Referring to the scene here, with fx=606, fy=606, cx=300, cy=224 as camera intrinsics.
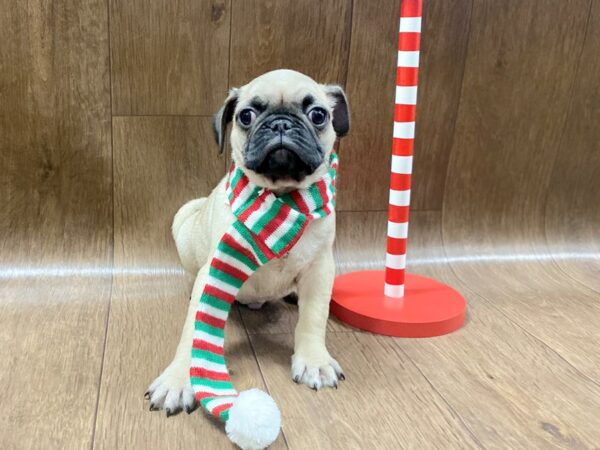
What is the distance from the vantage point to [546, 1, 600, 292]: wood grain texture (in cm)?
194

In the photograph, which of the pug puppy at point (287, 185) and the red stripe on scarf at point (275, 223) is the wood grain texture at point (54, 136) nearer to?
the pug puppy at point (287, 185)

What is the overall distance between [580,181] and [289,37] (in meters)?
1.13

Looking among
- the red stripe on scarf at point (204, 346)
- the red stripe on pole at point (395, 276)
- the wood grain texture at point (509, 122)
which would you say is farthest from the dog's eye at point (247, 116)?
the wood grain texture at point (509, 122)

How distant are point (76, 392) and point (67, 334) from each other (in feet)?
0.84

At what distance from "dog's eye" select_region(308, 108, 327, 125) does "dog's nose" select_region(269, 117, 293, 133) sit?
2.8 inches

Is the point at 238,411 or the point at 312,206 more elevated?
the point at 312,206

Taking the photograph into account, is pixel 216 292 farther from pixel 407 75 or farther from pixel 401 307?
pixel 407 75

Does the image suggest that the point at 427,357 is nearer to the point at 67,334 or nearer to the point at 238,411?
the point at 238,411

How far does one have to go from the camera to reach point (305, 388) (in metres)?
1.21

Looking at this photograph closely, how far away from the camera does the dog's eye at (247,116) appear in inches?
49.1

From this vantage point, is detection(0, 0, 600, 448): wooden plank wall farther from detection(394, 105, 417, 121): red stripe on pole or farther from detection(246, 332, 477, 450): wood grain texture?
detection(394, 105, 417, 121): red stripe on pole

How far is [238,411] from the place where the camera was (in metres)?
0.98

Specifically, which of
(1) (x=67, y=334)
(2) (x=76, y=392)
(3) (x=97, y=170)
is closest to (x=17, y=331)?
(1) (x=67, y=334)

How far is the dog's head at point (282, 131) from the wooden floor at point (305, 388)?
0.41 meters
